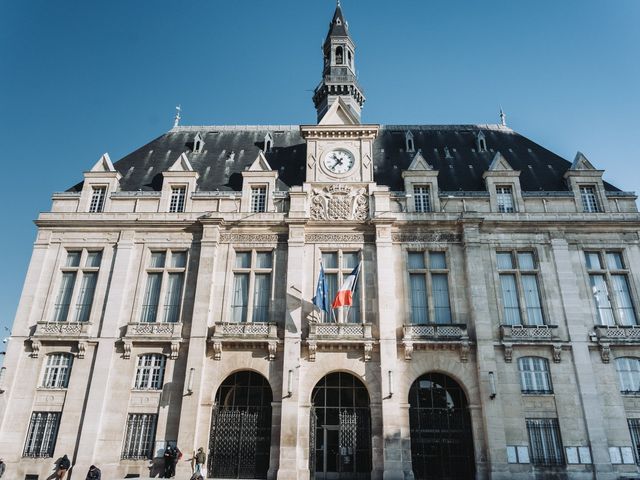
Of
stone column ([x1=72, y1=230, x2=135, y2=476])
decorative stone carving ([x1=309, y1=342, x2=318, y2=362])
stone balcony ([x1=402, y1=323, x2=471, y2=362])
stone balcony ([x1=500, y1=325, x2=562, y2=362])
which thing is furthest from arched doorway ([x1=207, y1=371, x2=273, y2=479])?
stone balcony ([x1=500, y1=325, x2=562, y2=362])

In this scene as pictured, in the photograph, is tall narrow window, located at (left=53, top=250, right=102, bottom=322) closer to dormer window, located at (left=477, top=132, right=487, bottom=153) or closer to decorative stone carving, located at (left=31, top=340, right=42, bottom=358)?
decorative stone carving, located at (left=31, top=340, right=42, bottom=358)

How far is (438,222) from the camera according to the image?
28641 mm

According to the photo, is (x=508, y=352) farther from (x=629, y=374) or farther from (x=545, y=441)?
(x=629, y=374)

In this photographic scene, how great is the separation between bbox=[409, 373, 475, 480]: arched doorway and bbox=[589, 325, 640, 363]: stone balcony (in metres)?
7.59

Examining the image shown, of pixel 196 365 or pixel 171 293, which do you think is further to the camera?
pixel 171 293

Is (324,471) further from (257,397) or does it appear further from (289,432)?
(257,397)

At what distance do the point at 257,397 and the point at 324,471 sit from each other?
4.97 meters

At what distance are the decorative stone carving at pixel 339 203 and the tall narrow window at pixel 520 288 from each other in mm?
8341

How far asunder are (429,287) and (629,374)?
10953 millimetres

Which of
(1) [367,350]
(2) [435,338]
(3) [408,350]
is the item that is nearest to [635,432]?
(2) [435,338]

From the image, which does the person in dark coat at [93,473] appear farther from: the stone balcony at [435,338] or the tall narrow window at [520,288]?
the tall narrow window at [520,288]

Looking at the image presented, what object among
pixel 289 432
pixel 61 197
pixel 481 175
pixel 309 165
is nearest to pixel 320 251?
pixel 309 165

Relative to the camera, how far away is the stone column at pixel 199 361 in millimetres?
24203

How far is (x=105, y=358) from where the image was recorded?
86.1 feet
